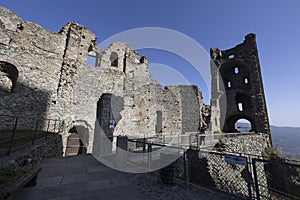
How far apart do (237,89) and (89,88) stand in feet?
70.9

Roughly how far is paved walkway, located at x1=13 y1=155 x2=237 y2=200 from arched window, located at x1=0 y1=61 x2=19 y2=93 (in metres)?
8.15

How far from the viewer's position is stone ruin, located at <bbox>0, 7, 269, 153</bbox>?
928 cm

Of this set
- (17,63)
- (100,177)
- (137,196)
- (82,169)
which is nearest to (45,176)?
(82,169)

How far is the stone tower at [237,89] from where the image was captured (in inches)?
782

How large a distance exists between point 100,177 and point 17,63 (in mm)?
9763

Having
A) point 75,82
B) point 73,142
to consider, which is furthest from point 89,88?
point 73,142

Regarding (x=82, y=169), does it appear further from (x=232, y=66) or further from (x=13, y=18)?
(x=232, y=66)

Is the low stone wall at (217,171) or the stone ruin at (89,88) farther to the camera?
the stone ruin at (89,88)

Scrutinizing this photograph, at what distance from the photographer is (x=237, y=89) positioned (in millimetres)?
22750

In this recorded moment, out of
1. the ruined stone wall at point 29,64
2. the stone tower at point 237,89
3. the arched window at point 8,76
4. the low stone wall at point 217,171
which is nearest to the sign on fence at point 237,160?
the low stone wall at point 217,171

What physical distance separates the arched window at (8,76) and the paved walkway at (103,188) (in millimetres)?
8152

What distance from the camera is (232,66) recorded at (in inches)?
960

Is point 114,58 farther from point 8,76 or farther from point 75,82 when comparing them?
point 8,76

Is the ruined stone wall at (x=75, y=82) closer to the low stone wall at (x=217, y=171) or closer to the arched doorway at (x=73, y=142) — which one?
the arched doorway at (x=73, y=142)
